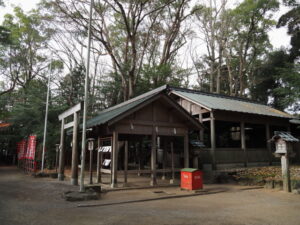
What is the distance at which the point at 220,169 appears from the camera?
1465cm

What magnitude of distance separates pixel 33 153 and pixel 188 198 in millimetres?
12678

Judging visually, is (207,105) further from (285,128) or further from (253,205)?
(285,128)

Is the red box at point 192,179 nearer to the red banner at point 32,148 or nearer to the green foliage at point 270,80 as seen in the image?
the red banner at point 32,148

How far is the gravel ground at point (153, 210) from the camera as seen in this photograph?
19.3ft

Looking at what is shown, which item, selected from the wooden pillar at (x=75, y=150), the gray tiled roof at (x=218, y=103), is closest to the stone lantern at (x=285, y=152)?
the gray tiled roof at (x=218, y=103)

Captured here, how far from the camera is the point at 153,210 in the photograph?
7.06 m

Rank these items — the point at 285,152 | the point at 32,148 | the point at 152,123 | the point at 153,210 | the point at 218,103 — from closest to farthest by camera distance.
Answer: the point at 153,210, the point at 285,152, the point at 152,123, the point at 218,103, the point at 32,148

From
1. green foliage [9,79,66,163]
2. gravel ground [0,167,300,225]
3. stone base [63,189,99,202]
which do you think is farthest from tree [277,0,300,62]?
stone base [63,189,99,202]

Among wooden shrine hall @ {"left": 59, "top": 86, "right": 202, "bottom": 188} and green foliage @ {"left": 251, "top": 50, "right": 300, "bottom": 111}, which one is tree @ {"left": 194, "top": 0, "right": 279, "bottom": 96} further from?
wooden shrine hall @ {"left": 59, "top": 86, "right": 202, "bottom": 188}

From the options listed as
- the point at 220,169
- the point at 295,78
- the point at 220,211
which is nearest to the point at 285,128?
the point at 295,78

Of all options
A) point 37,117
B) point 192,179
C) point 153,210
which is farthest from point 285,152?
point 37,117

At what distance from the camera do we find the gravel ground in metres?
5.89

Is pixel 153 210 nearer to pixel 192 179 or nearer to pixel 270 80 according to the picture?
pixel 192 179

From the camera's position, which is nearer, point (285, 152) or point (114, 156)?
point (114, 156)
